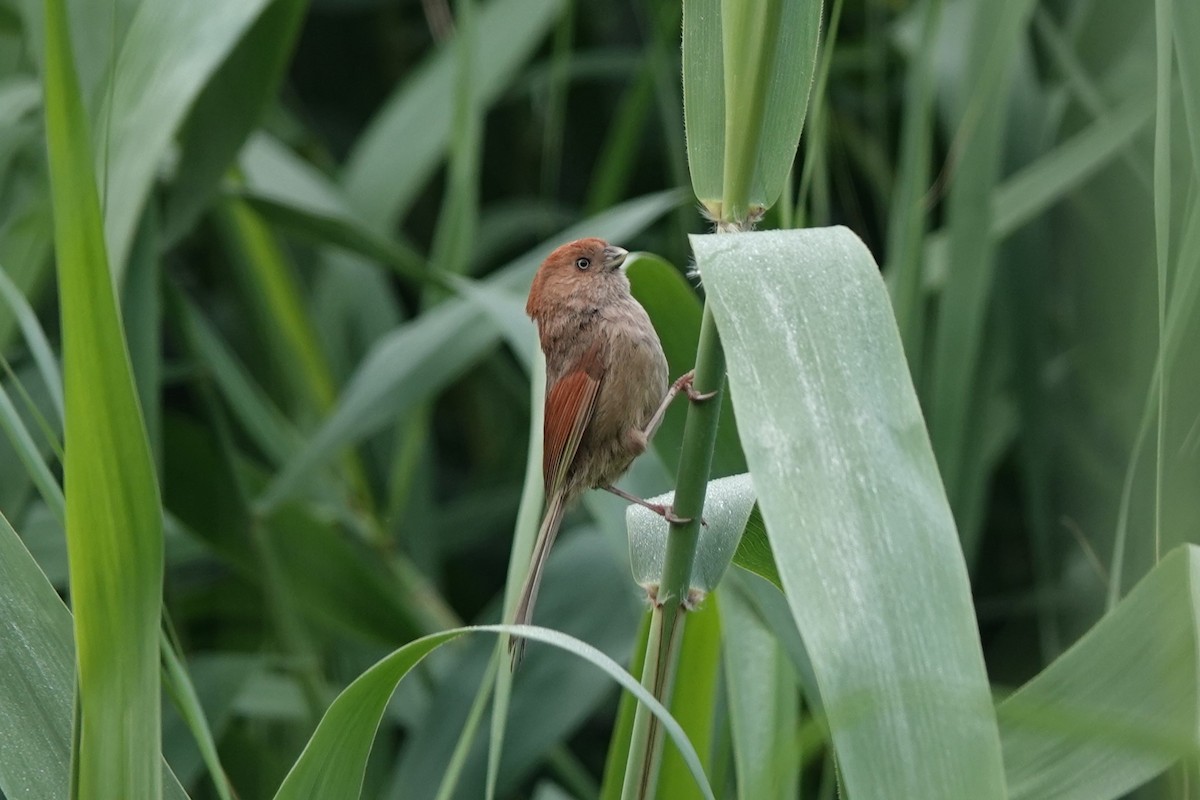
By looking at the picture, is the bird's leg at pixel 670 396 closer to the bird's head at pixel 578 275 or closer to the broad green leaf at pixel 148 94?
the bird's head at pixel 578 275

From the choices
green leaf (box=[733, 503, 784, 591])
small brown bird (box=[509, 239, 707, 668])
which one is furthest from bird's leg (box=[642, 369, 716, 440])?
green leaf (box=[733, 503, 784, 591])

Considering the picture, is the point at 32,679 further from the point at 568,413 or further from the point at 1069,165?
the point at 1069,165

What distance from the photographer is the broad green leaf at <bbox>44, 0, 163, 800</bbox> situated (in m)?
0.86

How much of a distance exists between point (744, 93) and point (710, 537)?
357 millimetres

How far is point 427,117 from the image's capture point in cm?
294

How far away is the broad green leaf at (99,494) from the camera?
859 millimetres

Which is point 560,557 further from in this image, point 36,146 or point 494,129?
point 494,129

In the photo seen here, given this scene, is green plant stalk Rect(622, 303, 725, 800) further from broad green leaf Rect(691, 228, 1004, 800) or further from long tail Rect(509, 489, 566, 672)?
long tail Rect(509, 489, 566, 672)

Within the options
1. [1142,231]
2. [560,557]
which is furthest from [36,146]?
[1142,231]

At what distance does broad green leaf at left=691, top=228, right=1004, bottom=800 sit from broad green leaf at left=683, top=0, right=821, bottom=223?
6cm

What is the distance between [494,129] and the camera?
3877 millimetres

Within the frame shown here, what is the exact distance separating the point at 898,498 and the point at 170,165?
7.32 ft

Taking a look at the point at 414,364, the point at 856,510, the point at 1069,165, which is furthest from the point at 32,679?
the point at 1069,165

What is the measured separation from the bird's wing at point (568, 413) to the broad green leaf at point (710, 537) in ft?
1.16
